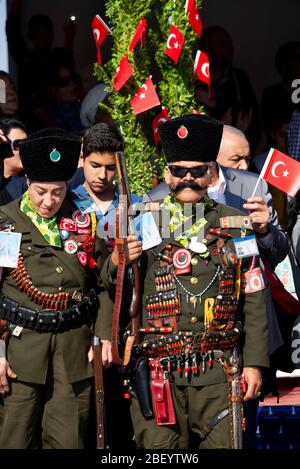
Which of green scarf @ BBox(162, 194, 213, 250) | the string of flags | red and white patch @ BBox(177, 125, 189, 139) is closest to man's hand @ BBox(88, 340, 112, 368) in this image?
green scarf @ BBox(162, 194, 213, 250)

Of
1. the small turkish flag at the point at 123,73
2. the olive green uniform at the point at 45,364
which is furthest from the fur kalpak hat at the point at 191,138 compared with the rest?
the small turkish flag at the point at 123,73

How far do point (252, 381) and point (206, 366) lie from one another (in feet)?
0.86

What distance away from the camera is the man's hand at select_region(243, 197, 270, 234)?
22.1 ft

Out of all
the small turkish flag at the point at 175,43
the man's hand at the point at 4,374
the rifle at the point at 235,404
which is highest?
the small turkish flag at the point at 175,43

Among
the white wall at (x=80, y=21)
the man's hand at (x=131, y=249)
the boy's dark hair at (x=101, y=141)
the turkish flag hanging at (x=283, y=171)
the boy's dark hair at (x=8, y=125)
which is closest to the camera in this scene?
the man's hand at (x=131, y=249)

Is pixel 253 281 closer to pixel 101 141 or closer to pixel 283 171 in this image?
pixel 283 171

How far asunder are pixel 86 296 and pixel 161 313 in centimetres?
43

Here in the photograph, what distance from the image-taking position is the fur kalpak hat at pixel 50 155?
21.9ft

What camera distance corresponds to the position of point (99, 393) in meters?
6.71

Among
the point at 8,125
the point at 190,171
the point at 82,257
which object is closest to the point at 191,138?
the point at 190,171

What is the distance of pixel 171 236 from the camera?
22.0ft

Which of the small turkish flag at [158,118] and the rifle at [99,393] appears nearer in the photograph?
the rifle at [99,393]

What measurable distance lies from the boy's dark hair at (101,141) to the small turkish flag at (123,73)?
57cm

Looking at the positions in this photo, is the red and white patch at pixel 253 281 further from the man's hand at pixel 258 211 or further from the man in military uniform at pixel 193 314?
the man's hand at pixel 258 211
